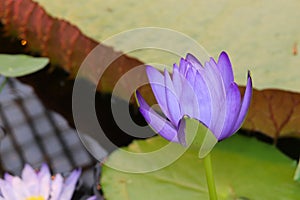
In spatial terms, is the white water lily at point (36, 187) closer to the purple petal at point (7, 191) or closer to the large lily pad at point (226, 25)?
the purple petal at point (7, 191)

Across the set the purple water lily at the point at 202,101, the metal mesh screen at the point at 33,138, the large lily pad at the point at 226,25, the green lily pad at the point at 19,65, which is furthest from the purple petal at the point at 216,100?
the green lily pad at the point at 19,65

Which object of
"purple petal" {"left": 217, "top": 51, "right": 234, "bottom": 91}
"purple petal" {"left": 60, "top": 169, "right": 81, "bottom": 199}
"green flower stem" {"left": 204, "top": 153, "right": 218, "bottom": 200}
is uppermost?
"purple petal" {"left": 217, "top": 51, "right": 234, "bottom": 91}

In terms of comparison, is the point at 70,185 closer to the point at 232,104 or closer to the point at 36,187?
the point at 36,187

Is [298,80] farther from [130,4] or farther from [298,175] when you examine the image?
[130,4]

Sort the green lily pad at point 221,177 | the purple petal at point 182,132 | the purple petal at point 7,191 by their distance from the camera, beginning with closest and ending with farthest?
the purple petal at point 182,132 → the purple petal at point 7,191 → the green lily pad at point 221,177

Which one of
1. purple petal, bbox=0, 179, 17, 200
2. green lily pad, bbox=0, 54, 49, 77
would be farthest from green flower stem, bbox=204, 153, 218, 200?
green lily pad, bbox=0, 54, 49, 77

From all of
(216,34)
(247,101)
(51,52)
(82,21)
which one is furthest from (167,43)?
(247,101)

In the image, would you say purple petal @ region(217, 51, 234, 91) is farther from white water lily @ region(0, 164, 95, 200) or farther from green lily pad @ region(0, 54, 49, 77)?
green lily pad @ region(0, 54, 49, 77)
